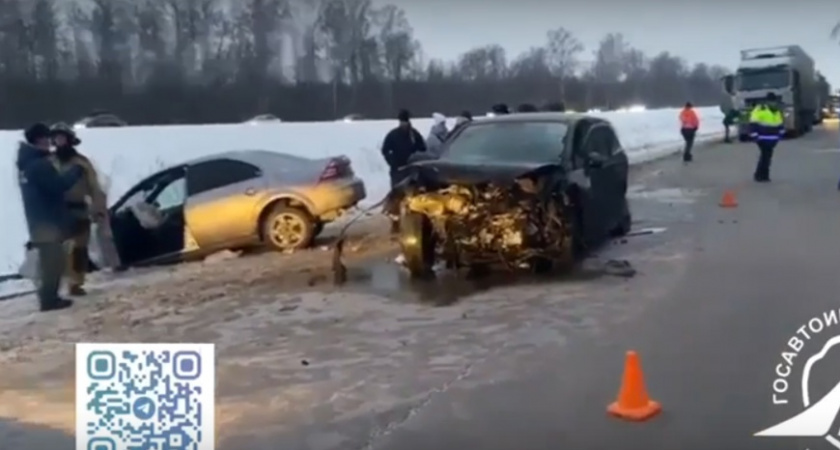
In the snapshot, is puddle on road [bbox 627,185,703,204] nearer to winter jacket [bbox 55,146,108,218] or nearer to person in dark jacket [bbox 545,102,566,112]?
person in dark jacket [bbox 545,102,566,112]

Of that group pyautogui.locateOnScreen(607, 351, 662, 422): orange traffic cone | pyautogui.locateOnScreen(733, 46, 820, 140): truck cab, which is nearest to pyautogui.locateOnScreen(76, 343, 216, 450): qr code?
pyautogui.locateOnScreen(607, 351, 662, 422): orange traffic cone

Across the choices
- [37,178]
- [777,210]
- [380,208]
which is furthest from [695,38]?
[37,178]

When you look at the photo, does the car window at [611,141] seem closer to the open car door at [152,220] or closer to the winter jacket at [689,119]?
the winter jacket at [689,119]

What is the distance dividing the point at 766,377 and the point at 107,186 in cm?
180

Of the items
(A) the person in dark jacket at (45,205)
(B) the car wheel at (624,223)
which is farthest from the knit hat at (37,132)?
(B) the car wheel at (624,223)

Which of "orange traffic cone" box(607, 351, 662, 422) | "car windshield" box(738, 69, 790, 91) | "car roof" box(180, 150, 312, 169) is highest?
"car windshield" box(738, 69, 790, 91)

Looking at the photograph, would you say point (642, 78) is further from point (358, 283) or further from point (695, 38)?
point (358, 283)

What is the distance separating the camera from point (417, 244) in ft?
11.6

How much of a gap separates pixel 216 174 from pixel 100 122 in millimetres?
483

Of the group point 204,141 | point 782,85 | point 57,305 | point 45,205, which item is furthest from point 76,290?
point 782,85

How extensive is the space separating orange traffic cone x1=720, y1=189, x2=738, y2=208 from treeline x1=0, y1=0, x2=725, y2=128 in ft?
0.85

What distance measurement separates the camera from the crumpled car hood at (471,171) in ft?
11.8

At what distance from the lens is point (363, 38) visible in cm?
306

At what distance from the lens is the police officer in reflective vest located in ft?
10.3
